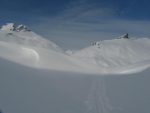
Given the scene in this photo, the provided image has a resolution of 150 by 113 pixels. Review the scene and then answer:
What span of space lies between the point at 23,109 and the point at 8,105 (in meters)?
0.55

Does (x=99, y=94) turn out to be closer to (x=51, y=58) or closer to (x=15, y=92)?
(x=15, y=92)

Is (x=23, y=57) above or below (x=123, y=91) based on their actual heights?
above

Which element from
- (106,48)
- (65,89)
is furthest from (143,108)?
(106,48)

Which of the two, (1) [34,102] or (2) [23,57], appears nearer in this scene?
(1) [34,102]

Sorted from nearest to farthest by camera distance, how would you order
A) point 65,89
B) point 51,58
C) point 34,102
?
point 34,102
point 65,89
point 51,58

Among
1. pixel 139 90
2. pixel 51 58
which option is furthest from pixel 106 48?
pixel 139 90

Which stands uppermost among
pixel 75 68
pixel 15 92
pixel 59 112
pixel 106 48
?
pixel 106 48

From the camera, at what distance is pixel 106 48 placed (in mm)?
110188

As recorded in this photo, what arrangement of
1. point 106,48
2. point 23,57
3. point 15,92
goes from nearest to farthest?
point 15,92 < point 23,57 < point 106,48

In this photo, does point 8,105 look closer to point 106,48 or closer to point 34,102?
point 34,102

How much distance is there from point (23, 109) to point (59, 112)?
1.12 m

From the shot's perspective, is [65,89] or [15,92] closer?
[15,92]

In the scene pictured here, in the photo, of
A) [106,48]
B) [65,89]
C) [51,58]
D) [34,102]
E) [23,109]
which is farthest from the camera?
[106,48]

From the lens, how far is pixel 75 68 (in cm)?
2441
